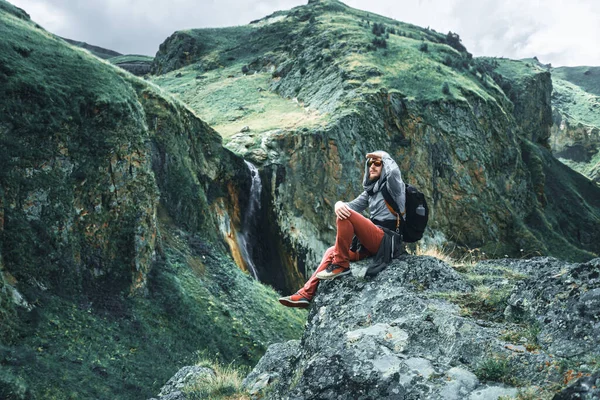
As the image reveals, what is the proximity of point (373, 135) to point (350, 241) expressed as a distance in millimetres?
29599

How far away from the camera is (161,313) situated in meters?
13.9

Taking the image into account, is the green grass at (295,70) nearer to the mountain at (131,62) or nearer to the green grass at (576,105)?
the mountain at (131,62)

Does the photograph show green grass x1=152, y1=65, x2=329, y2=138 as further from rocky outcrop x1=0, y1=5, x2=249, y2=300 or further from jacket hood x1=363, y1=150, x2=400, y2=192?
jacket hood x1=363, y1=150, x2=400, y2=192

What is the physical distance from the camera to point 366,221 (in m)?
5.75

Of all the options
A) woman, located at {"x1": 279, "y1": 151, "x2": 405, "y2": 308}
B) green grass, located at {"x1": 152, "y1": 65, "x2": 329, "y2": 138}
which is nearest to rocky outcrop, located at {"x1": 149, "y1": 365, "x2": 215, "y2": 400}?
woman, located at {"x1": 279, "y1": 151, "x2": 405, "y2": 308}

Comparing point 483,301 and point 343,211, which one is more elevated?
point 343,211

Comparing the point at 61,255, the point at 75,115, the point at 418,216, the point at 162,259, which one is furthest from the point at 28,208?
the point at 418,216

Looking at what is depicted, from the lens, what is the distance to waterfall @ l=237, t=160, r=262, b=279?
23562mm

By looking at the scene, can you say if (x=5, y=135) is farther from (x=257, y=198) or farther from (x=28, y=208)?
(x=257, y=198)

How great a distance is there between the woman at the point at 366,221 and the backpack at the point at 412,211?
0.03m

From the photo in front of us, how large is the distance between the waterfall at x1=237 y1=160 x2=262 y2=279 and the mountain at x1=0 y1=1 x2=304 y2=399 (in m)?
4.96

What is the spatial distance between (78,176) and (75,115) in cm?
205

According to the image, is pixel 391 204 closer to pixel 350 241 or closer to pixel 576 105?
pixel 350 241

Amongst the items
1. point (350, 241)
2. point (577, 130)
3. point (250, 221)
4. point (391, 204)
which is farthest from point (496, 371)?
point (577, 130)
